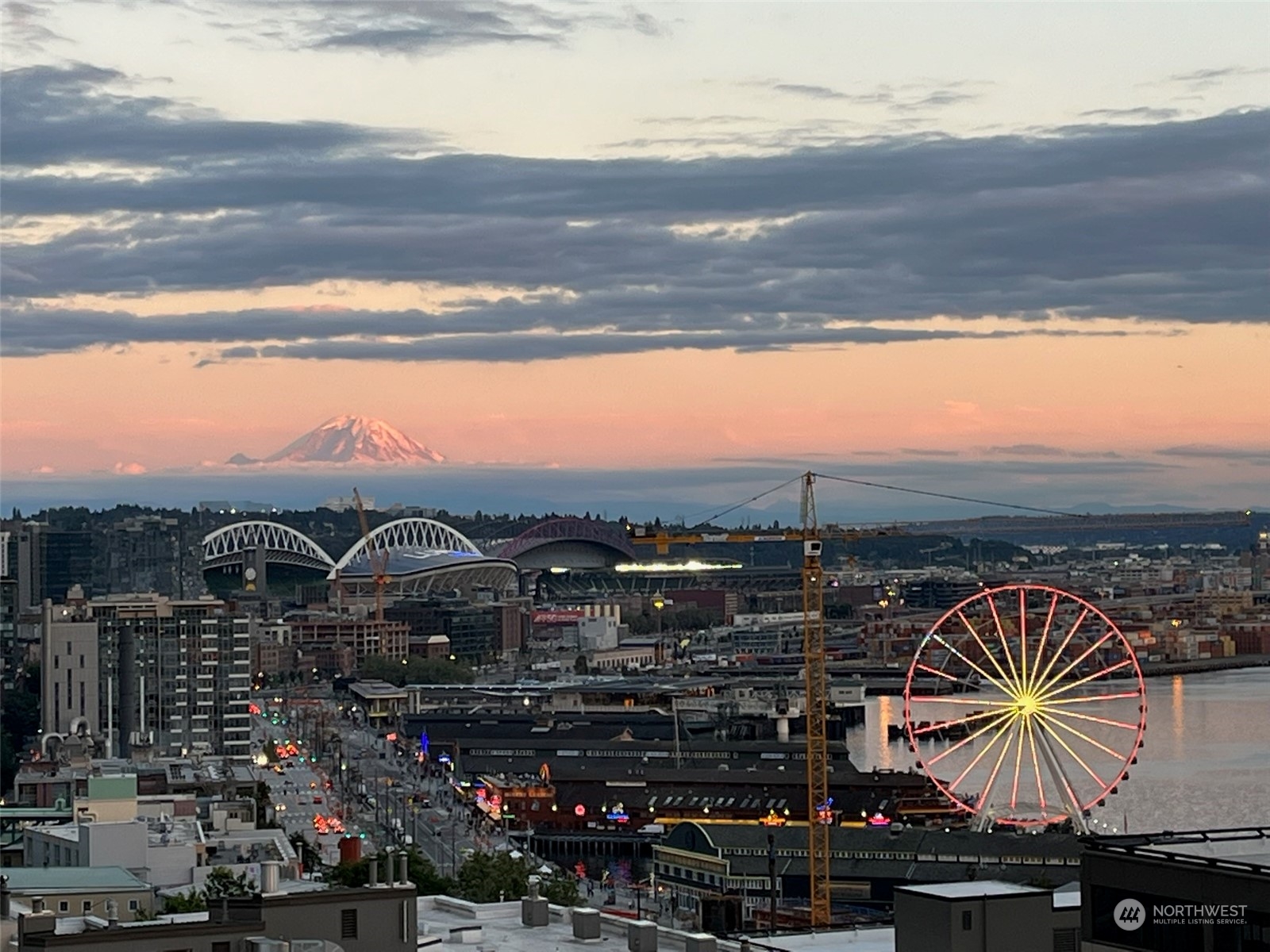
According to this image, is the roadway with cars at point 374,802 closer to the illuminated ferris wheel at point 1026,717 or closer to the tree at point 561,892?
the tree at point 561,892

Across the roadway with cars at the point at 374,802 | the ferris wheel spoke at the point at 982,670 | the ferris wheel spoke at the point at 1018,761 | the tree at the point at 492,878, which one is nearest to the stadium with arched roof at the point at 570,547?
the roadway with cars at the point at 374,802

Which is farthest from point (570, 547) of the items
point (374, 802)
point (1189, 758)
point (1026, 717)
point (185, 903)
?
point (185, 903)

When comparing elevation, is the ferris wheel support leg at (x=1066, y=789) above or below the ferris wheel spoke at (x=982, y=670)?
below

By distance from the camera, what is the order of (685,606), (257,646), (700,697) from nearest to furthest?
(700,697), (257,646), (685,606)

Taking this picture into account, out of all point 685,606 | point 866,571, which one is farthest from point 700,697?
point 866,571

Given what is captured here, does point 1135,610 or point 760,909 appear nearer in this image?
point 760,909

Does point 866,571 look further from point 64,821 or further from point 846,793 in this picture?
point 64,821

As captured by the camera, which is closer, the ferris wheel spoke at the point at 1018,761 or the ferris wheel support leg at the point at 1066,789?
the ferris wheel support leg at the point at 1066,789
